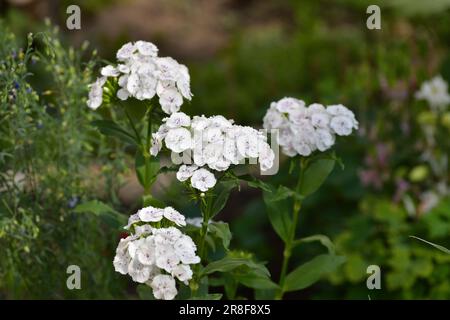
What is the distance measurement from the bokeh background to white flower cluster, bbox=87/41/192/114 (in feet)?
0.79

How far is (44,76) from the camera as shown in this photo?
6.39 meters

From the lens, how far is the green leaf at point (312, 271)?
292cm

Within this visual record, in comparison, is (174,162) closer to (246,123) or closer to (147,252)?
(147,252)

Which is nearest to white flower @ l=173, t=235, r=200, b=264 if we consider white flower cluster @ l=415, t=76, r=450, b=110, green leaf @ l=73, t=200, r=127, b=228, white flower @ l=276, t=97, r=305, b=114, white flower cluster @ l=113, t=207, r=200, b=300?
white flower cluster @ l=113, t=207, r=200, b=300

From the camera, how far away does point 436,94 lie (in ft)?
14.9

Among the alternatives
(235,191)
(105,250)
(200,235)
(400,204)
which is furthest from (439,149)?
(200,235)

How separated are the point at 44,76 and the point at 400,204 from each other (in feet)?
9.97

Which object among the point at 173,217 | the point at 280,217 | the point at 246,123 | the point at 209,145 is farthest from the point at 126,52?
the point at 246,123

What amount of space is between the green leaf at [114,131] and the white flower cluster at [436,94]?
2194 mm

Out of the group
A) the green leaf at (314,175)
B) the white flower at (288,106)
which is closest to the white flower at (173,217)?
the white flower at (288,106)

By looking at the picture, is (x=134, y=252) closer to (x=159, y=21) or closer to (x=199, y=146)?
(x=199, y=146)

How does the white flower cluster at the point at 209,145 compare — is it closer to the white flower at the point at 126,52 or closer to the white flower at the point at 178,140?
the white flower at the point at 178,140

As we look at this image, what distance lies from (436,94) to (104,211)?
232cm

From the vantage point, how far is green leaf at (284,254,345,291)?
2918 millimetres
